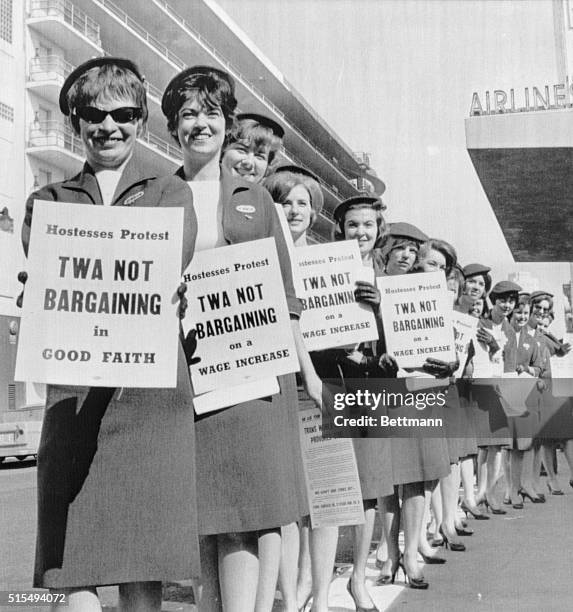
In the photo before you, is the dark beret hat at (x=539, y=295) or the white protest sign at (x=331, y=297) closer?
the white protest sign at (x=331, y=297)

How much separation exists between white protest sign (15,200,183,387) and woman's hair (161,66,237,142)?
1.74 ft

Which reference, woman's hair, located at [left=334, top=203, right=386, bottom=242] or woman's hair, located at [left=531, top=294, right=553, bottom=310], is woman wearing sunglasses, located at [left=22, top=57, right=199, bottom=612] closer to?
woman's hair, located at [left=334, top=203, right=386, bottom=242]

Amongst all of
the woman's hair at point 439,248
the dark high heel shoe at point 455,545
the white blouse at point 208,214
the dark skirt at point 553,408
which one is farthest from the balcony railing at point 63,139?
the dark high heel shoe at point 455,545

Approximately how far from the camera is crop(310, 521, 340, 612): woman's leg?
2807 millimetres

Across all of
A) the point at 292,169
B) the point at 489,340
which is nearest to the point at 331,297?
the point at 292,169

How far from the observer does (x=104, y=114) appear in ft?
7.13

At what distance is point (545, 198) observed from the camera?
12.8 ft

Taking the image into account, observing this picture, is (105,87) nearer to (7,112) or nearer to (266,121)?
(266,121)

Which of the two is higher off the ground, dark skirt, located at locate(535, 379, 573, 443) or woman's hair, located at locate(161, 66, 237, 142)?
woman's hair, located at locate(161, 66, 237, 142)

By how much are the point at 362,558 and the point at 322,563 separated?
0.64 feet

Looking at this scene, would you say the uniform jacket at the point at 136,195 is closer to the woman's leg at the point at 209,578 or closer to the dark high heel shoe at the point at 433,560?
the woman's leg at the point at 209,578

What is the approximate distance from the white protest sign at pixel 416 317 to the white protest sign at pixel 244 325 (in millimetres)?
857

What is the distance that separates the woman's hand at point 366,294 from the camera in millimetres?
3008

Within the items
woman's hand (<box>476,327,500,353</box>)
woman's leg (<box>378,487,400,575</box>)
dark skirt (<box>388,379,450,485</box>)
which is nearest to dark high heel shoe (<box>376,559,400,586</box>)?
woman's leg (<box>378,487,400,575</box>)
